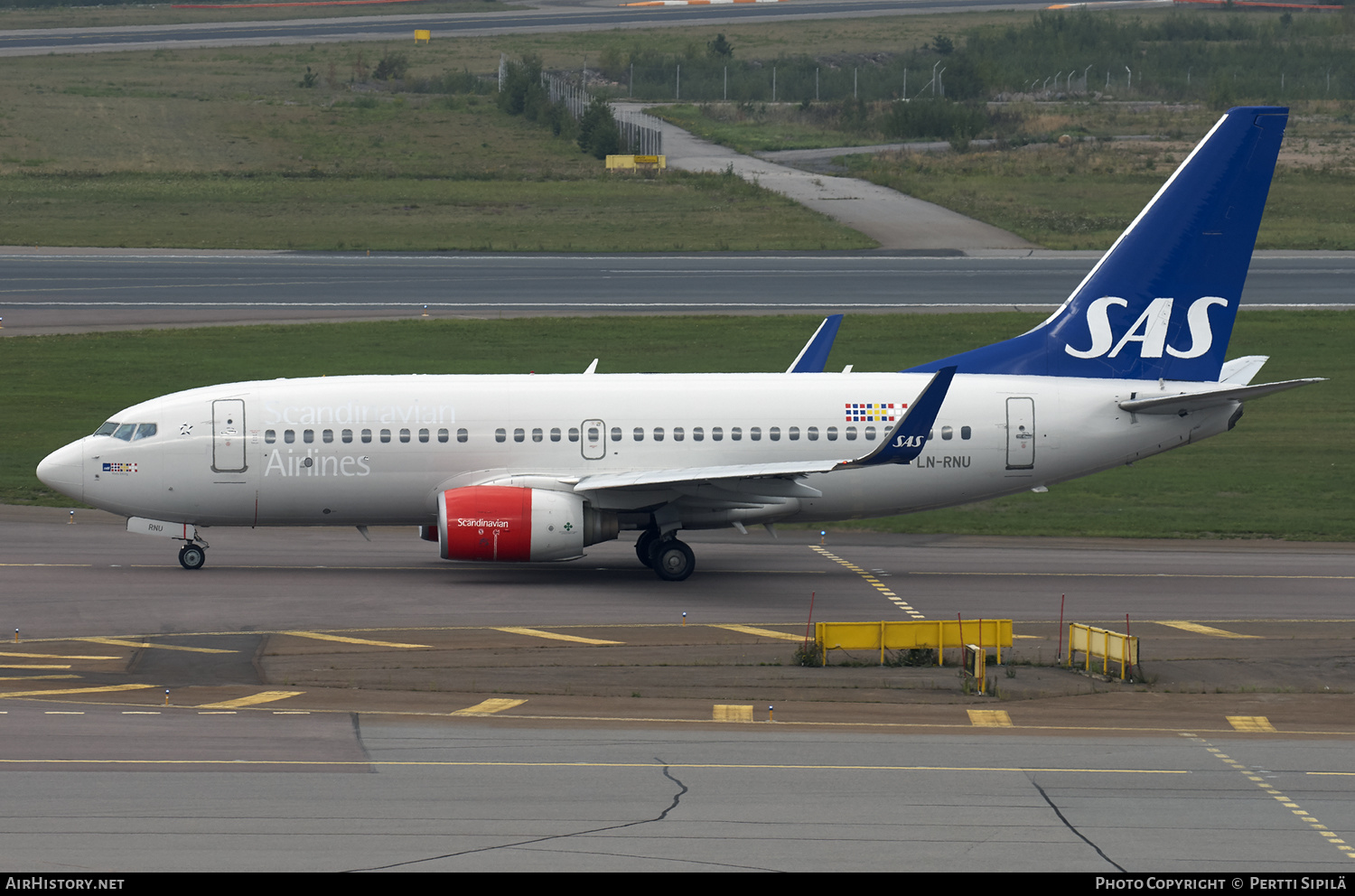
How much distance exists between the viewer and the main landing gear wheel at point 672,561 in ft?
115

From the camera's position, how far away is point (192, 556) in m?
36.0

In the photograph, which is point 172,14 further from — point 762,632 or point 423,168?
point 762,632

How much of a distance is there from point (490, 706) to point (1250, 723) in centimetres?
1166

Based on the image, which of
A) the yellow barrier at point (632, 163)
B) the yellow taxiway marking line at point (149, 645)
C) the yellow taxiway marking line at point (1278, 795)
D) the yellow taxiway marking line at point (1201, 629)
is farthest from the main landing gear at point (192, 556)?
the yellow barrier at point (632, 163)

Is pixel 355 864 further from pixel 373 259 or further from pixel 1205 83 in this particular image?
pixel 1205 83

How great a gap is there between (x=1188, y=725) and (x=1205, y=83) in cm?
14252

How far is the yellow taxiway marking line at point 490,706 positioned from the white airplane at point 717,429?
9.18 m

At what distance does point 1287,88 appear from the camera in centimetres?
14862

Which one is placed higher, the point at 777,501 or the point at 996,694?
the point at 777,501

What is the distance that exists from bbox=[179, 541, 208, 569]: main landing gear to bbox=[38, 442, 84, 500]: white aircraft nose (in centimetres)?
252

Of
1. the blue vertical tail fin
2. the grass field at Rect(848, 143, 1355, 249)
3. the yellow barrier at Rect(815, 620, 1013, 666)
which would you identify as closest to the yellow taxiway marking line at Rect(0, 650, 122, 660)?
the yellow barrier at Rect(815, 620, 1013, 666)

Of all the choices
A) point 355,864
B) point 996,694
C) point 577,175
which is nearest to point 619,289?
point 577,175

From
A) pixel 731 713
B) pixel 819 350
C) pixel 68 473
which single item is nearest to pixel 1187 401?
pixel 819 350

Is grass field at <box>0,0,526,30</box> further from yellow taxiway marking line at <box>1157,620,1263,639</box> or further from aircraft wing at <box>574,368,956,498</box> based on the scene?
yellow taxiway marking line at <box>1157,620,1263,639</box>
